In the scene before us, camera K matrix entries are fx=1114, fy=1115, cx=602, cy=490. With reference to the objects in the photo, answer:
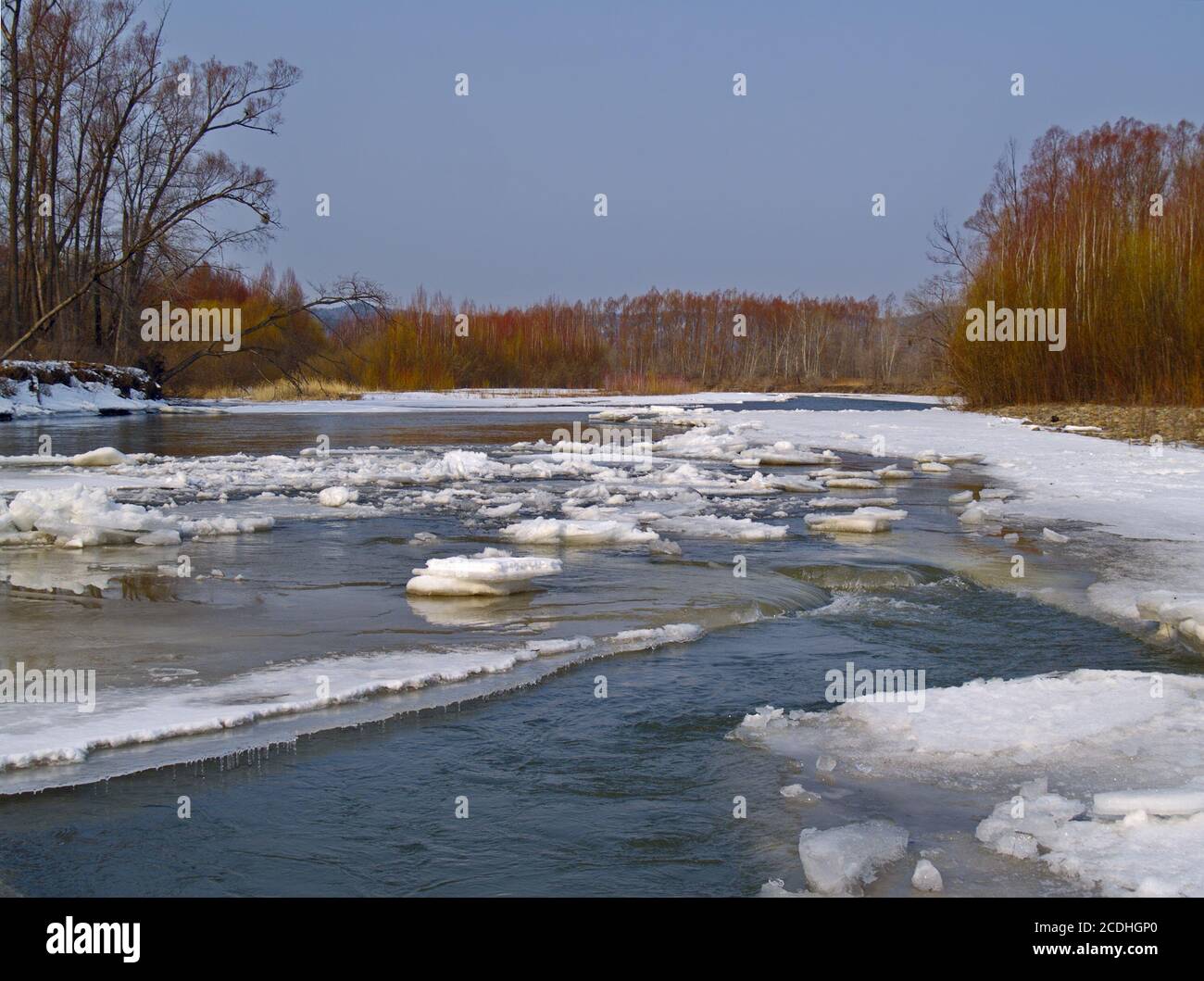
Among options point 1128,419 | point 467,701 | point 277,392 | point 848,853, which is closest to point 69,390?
point 277,392

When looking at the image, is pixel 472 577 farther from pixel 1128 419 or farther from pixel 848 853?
pixel 1128 419

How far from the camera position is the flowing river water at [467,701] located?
3037 millimetres

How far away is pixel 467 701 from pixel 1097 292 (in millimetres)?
23263

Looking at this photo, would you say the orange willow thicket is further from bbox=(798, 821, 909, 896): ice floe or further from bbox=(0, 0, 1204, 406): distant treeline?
bbox=(798, 821, 909, 896): ice floe

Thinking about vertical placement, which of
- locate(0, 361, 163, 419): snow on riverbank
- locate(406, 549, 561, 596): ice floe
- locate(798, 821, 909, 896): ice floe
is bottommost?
locate(798, 821, 909, 896): ice floe

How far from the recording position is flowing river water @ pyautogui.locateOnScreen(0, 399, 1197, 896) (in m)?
3.04

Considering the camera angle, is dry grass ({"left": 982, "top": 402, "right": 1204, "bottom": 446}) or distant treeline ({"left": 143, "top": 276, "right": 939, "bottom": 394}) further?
distant treeline ({"left": 143, "top": 276, "right": 939, "bottom": 394})

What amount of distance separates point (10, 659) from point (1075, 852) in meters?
4.18

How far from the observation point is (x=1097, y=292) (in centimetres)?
2414

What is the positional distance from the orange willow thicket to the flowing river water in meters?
16.1

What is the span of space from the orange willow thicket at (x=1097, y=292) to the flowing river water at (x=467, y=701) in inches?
635
